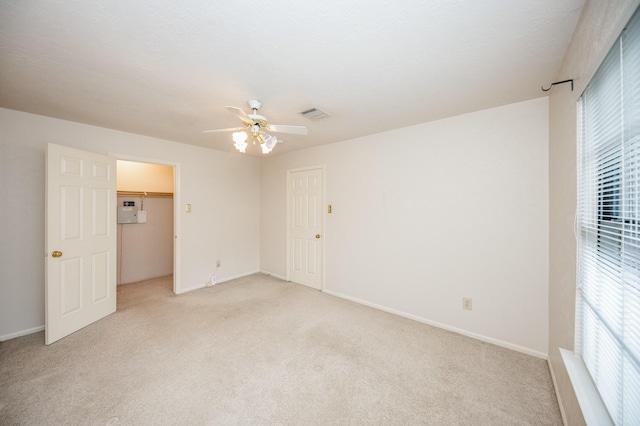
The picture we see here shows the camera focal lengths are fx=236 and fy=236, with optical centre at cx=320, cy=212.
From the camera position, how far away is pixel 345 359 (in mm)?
2207

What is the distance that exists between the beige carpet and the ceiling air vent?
244 cm

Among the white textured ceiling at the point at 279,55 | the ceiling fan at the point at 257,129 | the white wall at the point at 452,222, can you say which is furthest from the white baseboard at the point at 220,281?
the ceiling fan at the point at 257,129

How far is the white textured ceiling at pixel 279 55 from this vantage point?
128 cm

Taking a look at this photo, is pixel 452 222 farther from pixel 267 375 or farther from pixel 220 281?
pixel 220 281

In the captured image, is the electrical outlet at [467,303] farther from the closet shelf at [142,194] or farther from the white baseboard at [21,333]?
the closet shelf at [142,194]

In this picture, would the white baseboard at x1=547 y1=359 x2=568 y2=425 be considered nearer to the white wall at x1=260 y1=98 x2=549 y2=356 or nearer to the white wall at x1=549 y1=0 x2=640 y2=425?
the white wall at x1=549 y1=0 x2=640 y2=425

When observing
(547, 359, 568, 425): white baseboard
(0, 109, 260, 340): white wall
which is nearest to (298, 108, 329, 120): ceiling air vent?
(0, 109, 260, 340): white wall

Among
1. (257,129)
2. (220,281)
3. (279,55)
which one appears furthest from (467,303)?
(220,281)

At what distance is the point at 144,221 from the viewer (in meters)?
4.64

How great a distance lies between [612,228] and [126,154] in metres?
4.71

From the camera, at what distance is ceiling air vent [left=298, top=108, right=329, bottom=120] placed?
251cm

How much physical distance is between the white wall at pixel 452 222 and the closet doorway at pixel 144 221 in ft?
11.1

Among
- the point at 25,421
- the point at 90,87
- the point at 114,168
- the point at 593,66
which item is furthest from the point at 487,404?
the point at 114,168

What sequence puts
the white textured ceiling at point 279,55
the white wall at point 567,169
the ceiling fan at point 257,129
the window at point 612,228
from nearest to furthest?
the window at point 612,228 < the white wall at point 567,169 < the white textured ceiling at point 279,55 < the ceiling fan at point 257,129
